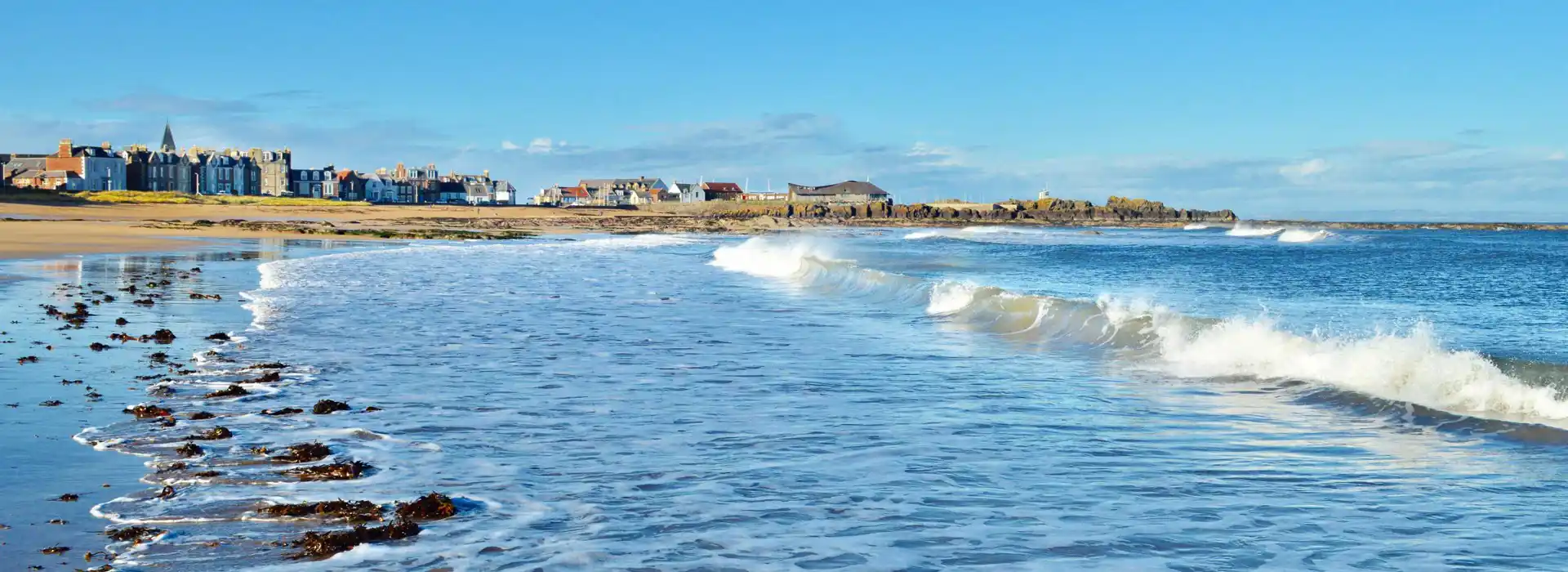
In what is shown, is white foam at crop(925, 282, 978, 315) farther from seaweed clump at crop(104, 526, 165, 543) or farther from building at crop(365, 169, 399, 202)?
building at crop(365, 169, 399, 202)

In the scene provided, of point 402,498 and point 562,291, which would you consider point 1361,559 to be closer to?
point 402,498

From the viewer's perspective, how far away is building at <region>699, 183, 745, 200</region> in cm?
17171

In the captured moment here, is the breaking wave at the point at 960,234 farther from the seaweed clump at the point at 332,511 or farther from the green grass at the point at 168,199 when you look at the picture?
the seaweed clump at the point at 332,511

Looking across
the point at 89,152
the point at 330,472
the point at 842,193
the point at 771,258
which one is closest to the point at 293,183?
the point at 89,152

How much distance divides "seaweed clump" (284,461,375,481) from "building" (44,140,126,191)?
127m

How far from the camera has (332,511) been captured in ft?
18.2

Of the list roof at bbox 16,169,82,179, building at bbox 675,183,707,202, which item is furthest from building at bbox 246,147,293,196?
building at bbox 675,183,707,202

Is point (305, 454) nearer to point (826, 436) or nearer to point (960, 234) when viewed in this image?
point (826, 436)

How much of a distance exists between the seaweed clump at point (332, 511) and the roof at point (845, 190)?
500 ft

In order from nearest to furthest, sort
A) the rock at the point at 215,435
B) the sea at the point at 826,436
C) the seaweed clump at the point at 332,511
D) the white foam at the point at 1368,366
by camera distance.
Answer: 1. the sea at the point at 826,436
2. the seaweed clump at the point at 332,511
3. the rock at the point at 215,435
4. the white foam at the point at 1368,366

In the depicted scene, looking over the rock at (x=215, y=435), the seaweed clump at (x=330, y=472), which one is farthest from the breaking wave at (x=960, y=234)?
the seaweed clump at (x=330, y=472)

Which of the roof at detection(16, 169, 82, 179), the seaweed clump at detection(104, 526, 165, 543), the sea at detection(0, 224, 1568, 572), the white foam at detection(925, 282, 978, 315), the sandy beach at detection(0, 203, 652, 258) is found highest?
the roof at detection(16, 169, 82, 179)

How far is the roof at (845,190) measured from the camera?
158 meters

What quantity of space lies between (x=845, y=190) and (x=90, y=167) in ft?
286
